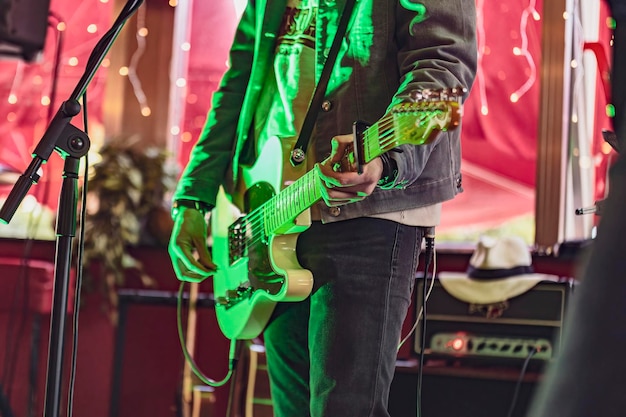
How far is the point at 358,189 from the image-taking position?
1480 mm

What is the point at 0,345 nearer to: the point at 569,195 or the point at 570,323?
the point at 569,195

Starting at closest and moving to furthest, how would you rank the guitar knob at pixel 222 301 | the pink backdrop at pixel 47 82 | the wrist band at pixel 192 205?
1. the guitar knob at pixel 222 301
2. the wrist band at pixel 192 205
3. the pink backdrop at pixel 47 82

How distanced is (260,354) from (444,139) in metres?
1.92

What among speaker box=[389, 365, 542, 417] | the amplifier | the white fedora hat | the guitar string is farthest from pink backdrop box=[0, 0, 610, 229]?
the guitar string

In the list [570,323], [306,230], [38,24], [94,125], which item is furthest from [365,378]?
[94,125]

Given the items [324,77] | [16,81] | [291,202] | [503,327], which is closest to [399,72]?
[324,77]

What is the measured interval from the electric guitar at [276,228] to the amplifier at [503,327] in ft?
3.42

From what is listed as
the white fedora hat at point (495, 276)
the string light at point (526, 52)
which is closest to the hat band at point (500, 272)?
the white fedora hat at point (495, 276)

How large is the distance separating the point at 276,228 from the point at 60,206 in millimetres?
463

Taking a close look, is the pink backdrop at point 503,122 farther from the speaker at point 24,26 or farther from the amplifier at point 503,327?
the speaker at point 24,26

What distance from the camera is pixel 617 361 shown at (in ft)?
1.74

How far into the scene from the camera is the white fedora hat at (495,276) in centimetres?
311

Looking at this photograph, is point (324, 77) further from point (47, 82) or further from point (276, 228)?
point (47, 82)

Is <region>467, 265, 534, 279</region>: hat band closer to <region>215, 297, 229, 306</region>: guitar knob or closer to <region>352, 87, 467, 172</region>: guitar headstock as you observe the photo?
<region>215, 297, 229, 306</region>: guitar knob
